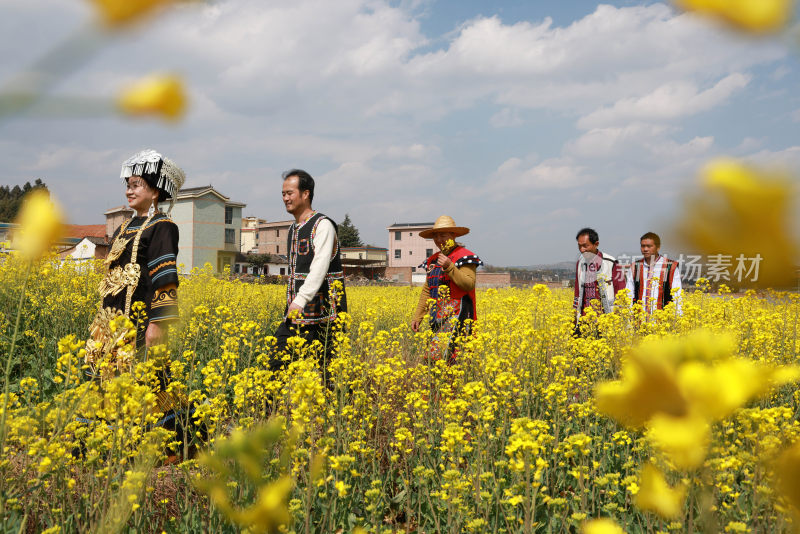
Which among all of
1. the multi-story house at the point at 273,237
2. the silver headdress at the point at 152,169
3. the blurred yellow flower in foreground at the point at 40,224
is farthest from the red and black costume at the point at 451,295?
the multi-story house at the point at 273,237

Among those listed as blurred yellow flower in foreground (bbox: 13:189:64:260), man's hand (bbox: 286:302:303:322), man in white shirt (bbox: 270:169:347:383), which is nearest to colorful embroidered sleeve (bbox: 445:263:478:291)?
man in white shirt (bbox: 270:169:347:383)

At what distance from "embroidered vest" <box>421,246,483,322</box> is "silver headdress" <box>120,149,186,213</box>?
2133mm

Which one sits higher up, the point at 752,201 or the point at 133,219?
the point at 133,219

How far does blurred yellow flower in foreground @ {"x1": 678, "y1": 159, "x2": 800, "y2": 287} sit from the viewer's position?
0.90 feet

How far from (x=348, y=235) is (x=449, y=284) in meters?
60.7

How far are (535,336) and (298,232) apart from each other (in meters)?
1.77

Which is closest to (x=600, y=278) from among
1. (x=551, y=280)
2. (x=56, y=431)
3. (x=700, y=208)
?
(x=56, y=431)

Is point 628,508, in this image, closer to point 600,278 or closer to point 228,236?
point 600,278

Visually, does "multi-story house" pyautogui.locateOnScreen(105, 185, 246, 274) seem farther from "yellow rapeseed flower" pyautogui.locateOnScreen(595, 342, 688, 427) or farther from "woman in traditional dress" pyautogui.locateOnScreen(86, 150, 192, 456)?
"yellow rapeseed flower" pyautogui.locateOnScreen(595, 342, 688, 427)

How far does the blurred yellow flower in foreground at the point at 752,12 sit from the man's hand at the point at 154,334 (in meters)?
2.99

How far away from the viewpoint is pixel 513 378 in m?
2.35

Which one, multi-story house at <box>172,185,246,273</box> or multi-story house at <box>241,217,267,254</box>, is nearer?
multi-story house at <box>172,185,246,273</box>

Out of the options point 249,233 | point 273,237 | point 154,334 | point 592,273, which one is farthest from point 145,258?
point 249,233

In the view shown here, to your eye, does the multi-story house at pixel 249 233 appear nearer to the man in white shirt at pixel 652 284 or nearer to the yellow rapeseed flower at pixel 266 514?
the man in white shirt at pixel 652 284
